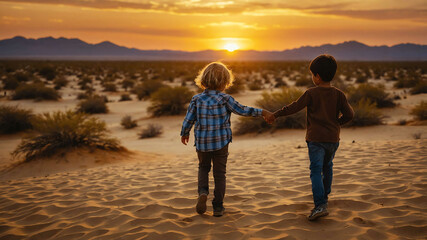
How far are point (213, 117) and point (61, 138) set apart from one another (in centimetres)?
679

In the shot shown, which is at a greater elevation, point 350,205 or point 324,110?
point 324,110

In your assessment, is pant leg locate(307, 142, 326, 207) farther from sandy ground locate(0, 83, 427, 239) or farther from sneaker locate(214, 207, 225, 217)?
sneaker locate(214, 207, 225, 217)

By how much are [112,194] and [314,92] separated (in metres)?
3.32

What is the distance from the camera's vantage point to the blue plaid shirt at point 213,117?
152 inches

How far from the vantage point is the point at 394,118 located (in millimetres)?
14516

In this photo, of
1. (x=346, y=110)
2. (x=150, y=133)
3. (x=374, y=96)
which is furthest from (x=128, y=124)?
(x=346, y=110)

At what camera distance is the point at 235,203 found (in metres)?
4.51

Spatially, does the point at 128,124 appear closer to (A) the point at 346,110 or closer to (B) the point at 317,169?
(B) the point at 317,169

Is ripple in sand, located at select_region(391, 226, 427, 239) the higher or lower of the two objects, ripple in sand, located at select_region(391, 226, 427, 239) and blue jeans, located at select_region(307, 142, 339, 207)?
the lower

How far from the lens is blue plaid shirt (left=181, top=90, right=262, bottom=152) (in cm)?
387

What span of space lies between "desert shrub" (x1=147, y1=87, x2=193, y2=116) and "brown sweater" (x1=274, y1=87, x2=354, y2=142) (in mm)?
13807

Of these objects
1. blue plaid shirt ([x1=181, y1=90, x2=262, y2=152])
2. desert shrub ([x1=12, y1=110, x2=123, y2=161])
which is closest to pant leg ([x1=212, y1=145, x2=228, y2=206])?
blue plaid shirt ([x1=181, y1=90, x2=262, y2=152])

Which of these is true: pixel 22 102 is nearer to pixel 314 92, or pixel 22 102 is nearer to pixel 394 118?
pixel 394 118

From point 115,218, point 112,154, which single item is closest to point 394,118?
point 112,154
